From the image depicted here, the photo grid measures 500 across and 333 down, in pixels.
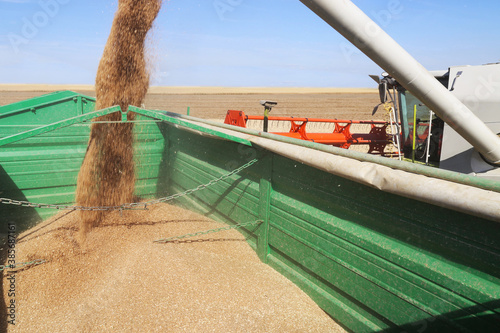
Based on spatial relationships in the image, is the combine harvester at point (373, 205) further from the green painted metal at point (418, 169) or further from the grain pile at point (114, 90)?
the grain pile at point (114, 90)

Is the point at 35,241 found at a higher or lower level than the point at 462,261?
lower

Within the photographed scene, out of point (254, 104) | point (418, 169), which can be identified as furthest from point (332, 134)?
point (254, 104)

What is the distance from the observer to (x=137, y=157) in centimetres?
506

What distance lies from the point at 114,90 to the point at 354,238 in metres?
3.03

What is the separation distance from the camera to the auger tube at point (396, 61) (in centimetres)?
208

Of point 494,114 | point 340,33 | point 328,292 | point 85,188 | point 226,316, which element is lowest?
point 226,316

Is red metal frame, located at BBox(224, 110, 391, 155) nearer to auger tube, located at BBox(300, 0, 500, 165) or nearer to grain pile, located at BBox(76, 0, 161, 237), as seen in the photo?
grain pile, located at BBox(76, 0, 161, 237)

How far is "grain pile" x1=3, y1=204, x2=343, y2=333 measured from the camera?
256 centimetres

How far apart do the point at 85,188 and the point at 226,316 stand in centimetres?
239

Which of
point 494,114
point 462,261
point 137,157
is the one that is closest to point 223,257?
point 462,261

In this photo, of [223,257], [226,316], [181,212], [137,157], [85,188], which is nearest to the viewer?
[226,316]

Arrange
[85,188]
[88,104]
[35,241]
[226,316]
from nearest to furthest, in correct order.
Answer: [226,316] → [35,241] → [85,188] → [88,104]

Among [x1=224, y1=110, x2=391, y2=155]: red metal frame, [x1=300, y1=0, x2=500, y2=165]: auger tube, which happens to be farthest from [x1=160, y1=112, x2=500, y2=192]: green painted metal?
[x1=224, y1=110, x2=391, y2=155]: red metal frame

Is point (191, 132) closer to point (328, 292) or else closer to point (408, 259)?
point (328, 292)
